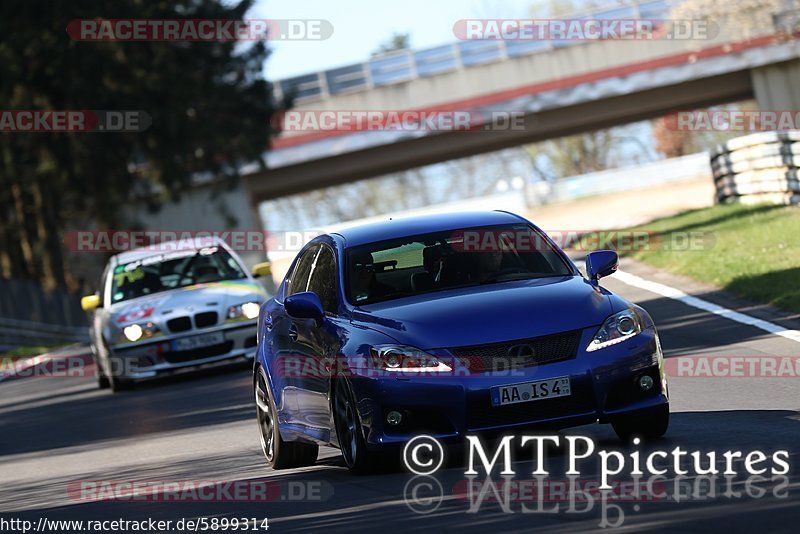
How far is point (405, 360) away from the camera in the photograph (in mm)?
9227

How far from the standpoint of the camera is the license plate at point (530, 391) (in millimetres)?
9078

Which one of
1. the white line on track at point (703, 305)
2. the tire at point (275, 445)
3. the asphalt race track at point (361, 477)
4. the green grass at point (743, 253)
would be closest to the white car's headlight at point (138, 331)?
the asphalt race track at point (361, 477)

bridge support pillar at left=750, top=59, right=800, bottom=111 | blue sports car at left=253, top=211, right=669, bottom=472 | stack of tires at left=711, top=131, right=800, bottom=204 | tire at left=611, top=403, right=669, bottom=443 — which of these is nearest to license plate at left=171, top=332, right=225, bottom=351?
blue sports car at left=253, top=211, right=669, bottom=472

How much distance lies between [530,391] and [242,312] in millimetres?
10584

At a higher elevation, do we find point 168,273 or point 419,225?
point 419,225

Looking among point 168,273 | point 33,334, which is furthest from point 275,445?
point 33,334

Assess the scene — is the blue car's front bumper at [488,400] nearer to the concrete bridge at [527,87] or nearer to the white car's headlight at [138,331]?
the white car's headlight at [138,331]

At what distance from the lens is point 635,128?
98125 millimetres

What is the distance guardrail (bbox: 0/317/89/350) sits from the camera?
4075cm

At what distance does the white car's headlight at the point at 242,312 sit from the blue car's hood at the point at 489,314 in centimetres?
947

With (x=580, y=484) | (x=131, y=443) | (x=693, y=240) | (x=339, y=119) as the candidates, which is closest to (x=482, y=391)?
(x=580, y=484)

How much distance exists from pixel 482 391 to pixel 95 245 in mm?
41507

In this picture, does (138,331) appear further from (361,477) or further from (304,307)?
(361,477)

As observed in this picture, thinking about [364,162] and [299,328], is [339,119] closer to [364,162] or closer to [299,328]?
[364,162]
